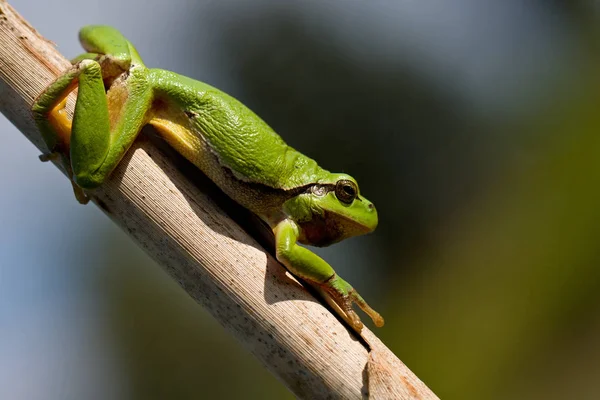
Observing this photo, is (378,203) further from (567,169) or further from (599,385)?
(599,385)

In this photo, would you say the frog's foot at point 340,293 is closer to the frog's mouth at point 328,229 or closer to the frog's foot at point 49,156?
the frog's mouth at point 328,229

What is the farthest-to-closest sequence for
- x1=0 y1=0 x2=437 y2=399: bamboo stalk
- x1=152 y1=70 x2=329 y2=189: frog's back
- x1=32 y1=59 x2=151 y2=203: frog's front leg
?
x1=152 y1=70 x2=329 y2=189: frog's back, x1=32 y1=59 x2=151 y2=203: frog's front leg, x1=0 y1=0 x2=437 y2=399: bamboo stalk

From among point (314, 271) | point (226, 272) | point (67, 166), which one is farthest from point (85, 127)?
A: point (314, 271)

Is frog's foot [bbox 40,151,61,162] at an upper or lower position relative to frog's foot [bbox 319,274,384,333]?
lower

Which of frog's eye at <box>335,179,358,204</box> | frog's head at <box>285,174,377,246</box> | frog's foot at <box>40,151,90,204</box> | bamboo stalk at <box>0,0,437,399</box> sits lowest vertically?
frog's foot at <box>40,151,90,204</box>

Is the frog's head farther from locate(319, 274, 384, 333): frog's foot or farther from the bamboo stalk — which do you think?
the bamboo stalk

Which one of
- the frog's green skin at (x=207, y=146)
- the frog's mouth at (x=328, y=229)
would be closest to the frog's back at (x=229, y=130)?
the frog's green skin at (x=207, y=146)

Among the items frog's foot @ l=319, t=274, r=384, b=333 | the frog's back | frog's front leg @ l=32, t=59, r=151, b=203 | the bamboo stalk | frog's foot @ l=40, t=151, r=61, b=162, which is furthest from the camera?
the frog's back

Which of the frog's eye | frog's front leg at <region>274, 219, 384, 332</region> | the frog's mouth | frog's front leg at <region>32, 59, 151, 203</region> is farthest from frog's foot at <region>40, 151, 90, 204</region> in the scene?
the frog's eye
